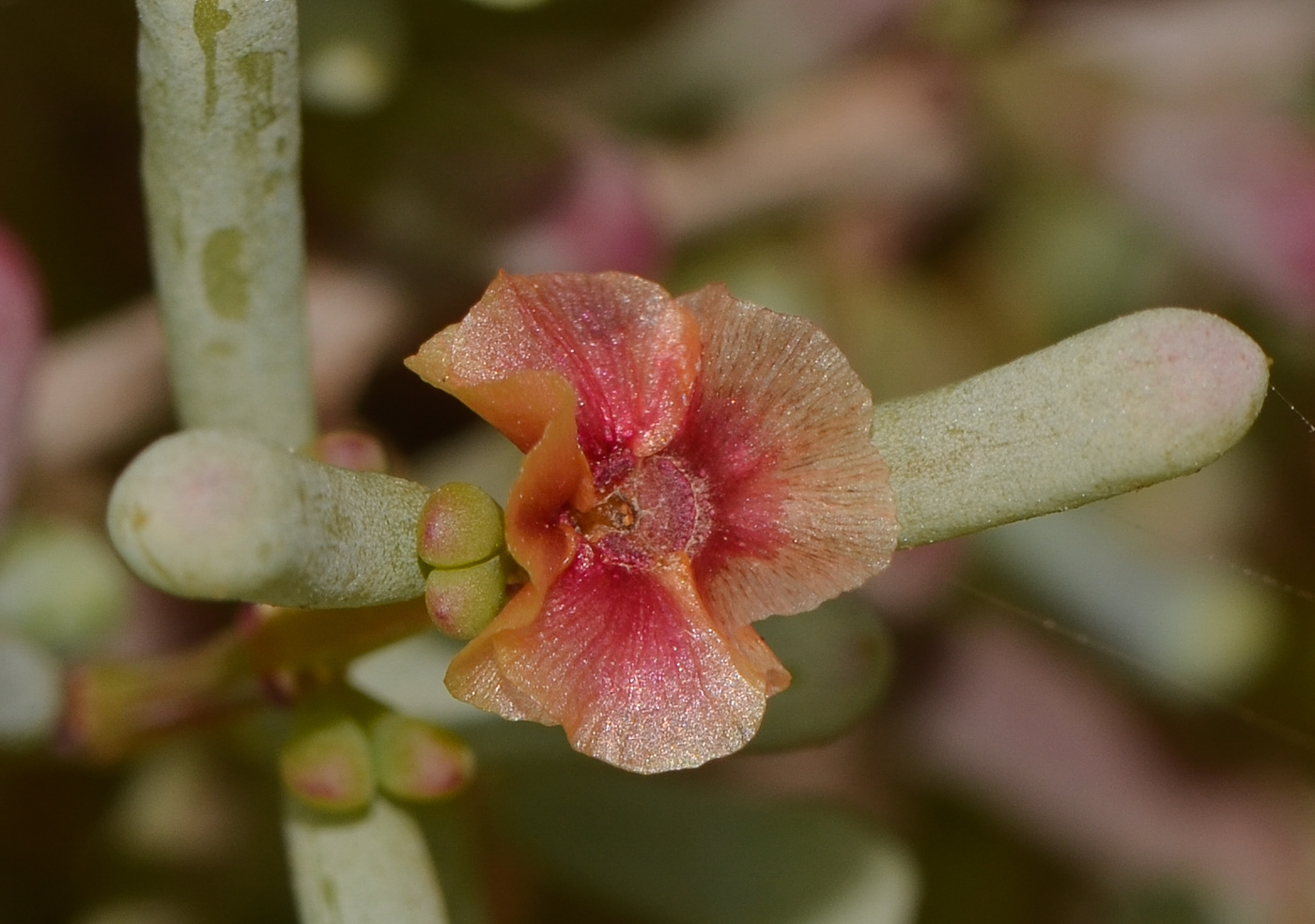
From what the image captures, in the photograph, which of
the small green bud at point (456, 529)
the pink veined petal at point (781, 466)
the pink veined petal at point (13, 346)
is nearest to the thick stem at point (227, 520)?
the small green bud at point (456, 529)

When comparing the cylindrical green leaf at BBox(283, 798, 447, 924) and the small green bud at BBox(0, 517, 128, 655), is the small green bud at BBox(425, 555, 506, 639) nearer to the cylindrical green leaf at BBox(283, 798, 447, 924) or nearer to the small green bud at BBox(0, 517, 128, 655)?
the cylindrical green leaf at BBox(283, 798, 447, 924)

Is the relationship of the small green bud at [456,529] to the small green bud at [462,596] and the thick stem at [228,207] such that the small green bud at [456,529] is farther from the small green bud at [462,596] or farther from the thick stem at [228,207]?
the thick stem at [228,207]

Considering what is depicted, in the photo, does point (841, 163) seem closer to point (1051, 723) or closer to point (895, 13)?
point (895, 13)

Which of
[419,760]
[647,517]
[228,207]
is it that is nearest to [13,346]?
[228,207]

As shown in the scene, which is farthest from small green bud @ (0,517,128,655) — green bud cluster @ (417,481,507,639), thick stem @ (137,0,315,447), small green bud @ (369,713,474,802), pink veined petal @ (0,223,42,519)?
green bud cluster @ (417,481,507,639)

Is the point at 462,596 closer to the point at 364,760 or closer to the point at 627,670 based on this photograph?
the point at 627,670
